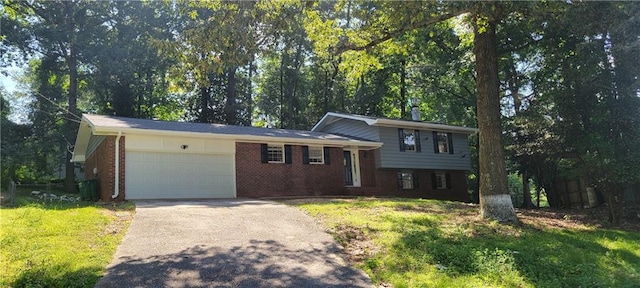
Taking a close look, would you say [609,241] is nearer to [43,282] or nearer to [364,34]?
[364,34]

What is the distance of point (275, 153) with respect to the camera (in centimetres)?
1850

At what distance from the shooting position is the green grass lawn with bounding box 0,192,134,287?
16.9 ft

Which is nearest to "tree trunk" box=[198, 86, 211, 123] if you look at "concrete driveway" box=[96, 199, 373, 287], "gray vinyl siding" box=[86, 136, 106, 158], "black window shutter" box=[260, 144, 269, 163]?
"gray vinyl siding" box=[86, 136, 106, 158]

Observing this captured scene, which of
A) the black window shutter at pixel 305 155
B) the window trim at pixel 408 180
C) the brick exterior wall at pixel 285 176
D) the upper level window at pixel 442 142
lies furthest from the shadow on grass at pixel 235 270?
the upper level window at pixel 442 142

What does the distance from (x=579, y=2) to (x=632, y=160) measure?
467 cm

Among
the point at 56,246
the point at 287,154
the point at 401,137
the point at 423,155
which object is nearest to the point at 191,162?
the point at 287,154

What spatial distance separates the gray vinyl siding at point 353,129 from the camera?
2184 cm

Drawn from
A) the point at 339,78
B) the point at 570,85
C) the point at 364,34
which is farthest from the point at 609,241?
the point at 339,78

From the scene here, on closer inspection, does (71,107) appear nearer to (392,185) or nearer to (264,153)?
(264,153)

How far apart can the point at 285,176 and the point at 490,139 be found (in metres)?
9.71

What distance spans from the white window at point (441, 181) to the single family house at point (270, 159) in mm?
58

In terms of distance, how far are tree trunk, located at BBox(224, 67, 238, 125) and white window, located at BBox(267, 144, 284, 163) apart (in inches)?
548

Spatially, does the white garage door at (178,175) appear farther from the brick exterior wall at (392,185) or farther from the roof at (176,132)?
the brick exterior wall at (392,185)

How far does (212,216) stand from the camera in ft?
32.8
